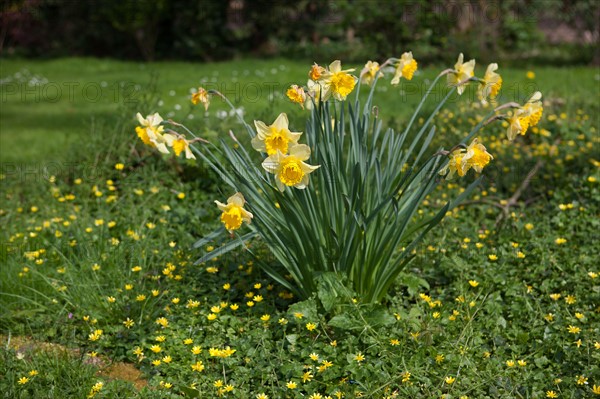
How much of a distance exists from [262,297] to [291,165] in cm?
89

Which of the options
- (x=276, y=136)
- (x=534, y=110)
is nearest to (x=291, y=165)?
(x=276, y=136)

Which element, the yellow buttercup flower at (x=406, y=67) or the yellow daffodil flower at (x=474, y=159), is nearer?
the yellow daffodil flower at (x=474, y=159)

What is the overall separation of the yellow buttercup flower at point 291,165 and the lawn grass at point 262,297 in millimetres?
639

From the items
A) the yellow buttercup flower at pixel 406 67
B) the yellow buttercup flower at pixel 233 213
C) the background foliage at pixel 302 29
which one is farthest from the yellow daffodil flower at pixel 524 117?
the background foliage at pixel 302 29

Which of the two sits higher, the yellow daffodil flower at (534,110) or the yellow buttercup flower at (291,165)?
the yellow daffodil flower at (534,110)

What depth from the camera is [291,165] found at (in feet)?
8.32

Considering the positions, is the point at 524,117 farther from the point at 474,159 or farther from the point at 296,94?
the point at 296,94

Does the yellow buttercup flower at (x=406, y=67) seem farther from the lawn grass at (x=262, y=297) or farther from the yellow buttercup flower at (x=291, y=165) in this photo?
the lawn grass at (x=262, y=297)

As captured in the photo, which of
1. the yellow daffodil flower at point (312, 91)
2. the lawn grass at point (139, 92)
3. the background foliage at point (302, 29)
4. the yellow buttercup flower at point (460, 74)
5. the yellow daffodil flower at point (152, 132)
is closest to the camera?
the yellow daffodil flower at point (152, 132)

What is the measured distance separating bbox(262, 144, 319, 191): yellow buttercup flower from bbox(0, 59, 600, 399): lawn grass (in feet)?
2.10

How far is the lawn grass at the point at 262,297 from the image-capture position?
2688mm

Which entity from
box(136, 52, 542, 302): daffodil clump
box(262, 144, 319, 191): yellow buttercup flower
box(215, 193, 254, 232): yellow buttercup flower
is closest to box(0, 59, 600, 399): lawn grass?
box(136, 52, 542, 302): daffodil clump

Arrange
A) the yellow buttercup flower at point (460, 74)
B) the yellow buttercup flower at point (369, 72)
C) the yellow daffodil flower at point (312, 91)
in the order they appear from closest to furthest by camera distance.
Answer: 1. the yellow daffodil flower at point (312, 91)
2. the yellow buttercup flower at point (460, 74)
3. the yellow buttercup flower at point (369, 72)

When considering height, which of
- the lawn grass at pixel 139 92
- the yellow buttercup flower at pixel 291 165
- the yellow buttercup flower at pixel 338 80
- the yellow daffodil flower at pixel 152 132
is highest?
the yellow buttercup flower at pixel 338 80
